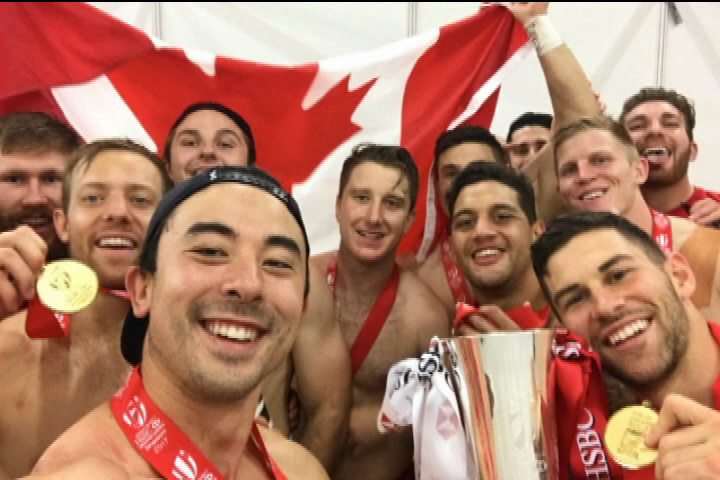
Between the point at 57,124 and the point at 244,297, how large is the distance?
139 centimetres

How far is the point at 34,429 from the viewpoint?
173cm

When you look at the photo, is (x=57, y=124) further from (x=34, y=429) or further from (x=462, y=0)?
(x=462, y=0)

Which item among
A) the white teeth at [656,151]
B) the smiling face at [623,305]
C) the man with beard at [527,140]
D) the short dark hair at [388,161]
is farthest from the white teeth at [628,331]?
the man with beard at [527,140]

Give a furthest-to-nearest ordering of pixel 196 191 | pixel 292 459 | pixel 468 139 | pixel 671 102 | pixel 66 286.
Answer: pixel 671 102, pixel 468 139, pixel 292 459, pixel 66 286, pixel 196 191

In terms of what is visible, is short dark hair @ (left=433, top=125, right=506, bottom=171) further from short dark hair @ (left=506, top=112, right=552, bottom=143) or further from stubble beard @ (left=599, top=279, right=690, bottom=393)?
stubble beard @ (left=599, top=279, right=690, bottom=393)

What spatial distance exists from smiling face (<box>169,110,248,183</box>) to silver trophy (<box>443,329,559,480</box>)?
1.57 meters

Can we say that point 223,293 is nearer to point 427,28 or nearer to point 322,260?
point 322,260

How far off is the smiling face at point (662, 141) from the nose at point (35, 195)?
234cm

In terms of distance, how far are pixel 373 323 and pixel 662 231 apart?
3.44 ft

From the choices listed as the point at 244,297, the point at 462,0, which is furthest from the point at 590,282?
the point at 462,0

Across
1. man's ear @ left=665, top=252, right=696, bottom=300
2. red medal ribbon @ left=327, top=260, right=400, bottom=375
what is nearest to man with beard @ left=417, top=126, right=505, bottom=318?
red medal ribbon @ left=327, top=260, right=400, bottom=375

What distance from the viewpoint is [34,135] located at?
2.34 m

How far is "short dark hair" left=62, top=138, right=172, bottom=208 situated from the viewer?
6.72 ft

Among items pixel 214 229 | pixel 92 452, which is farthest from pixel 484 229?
pixel 92 452
